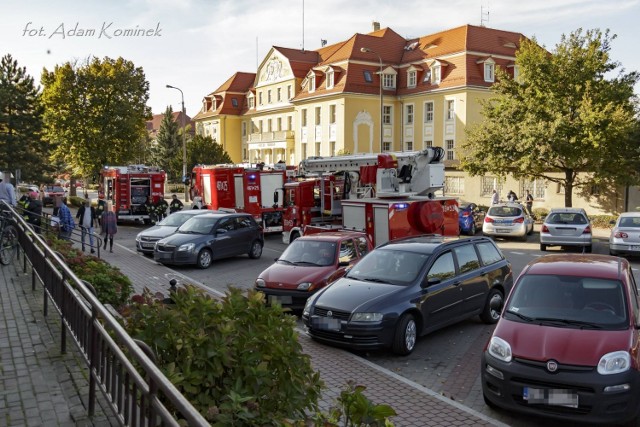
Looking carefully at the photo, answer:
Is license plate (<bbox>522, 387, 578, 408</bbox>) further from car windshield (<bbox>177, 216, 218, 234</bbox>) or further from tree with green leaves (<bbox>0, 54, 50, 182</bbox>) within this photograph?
tree with green leaves (<bbox>0, 54, 50, 182</bbox>)

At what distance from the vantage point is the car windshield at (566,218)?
2000cm

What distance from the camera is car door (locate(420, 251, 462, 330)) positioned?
354 inches

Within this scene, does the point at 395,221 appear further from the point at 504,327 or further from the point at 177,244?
the point at 504,327

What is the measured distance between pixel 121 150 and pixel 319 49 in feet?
98.7

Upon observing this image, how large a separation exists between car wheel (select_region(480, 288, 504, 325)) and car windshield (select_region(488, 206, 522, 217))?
45.2ft

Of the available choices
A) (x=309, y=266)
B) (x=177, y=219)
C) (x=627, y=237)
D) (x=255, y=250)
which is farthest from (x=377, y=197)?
(x=627, y=237)

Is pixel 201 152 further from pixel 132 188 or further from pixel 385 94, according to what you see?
pixel 132 188

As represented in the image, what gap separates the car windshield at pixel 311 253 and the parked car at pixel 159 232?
7354mm

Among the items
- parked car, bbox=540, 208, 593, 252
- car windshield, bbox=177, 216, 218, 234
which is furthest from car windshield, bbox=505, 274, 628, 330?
parked car, bbox=540, 208, 593, 252

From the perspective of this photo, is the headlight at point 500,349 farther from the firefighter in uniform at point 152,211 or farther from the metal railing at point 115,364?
the firefighter in uniform at point 152,211

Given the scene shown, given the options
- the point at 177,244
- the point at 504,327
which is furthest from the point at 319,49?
the point at 504,327

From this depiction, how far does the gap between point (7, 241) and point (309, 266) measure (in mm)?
5916

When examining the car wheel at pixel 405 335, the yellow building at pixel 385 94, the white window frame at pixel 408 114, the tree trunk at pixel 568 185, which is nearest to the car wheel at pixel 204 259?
the car wheel at pixel 405 335

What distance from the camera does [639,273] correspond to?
16156 mm
